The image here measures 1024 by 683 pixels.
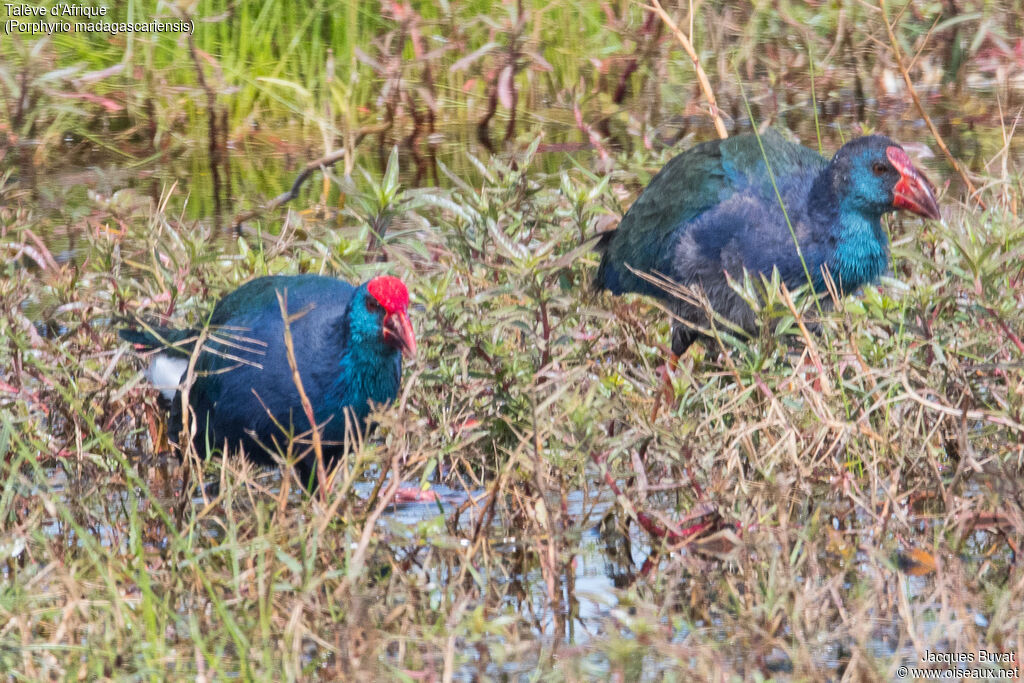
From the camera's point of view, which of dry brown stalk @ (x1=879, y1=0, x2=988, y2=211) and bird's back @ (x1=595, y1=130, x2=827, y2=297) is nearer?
dry brown stalk @ (x1=879, y1=0, x2=988, y2=211)

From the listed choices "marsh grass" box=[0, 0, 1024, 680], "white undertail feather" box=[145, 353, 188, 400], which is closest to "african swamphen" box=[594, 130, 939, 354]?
"marsh grass" box=[0, 0, 1024, 680]

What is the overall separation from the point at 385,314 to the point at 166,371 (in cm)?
79

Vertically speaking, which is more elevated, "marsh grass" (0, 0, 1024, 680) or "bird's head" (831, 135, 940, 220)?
"bird's head" (831, 135, 940, 220)

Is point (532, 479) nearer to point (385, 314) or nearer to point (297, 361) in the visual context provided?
point (385, 314)

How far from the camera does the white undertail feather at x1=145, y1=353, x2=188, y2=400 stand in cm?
396

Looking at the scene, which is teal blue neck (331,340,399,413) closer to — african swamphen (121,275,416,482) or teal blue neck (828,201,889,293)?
african swamphen (121,275,416,482)

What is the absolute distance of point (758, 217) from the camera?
167 inches

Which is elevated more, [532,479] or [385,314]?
[385,314]

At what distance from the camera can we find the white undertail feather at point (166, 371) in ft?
13.0

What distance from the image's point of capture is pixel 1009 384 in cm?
344

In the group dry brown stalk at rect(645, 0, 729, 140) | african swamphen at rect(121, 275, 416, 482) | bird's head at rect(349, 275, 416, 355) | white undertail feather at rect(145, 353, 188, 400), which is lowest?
white undertail feather at rect(145, 353, 188, 400)

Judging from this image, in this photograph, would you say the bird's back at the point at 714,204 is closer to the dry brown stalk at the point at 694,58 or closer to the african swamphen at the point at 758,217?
the african swamphen at the point at 758,217

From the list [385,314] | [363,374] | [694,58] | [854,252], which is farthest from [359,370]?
[854,252]

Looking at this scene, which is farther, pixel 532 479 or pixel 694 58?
pixel 694 58
